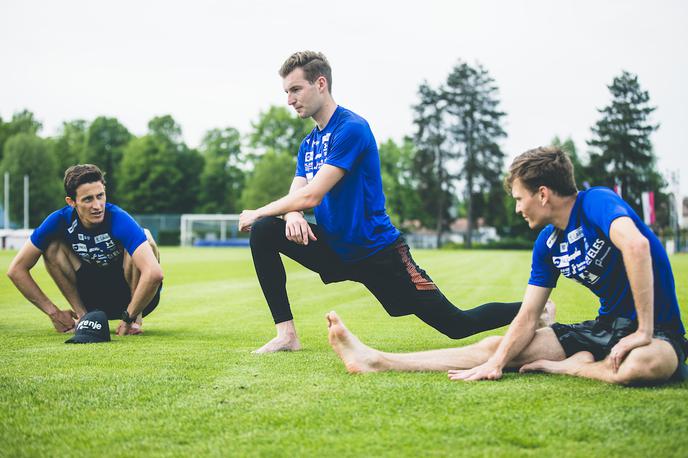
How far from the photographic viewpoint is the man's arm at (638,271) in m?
3.40

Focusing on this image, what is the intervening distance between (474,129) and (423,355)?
67.5m

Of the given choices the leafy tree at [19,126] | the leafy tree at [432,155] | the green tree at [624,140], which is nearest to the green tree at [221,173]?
the leafy tree at [19,126]

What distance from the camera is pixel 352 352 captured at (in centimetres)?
404

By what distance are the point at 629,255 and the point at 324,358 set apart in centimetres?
213

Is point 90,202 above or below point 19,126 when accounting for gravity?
below

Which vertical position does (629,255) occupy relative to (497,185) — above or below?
below

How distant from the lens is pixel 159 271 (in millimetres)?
6023

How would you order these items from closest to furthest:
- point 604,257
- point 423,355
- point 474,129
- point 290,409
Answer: point 290,409
point 604,257
point 423,355
point 474,129

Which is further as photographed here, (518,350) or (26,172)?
(26,172)

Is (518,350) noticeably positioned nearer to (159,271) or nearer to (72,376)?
(72,376)

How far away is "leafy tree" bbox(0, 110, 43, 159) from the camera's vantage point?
81.9 m

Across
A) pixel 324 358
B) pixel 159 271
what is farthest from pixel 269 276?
pixel 159 271

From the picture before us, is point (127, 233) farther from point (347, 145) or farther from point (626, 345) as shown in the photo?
point (626, 345)

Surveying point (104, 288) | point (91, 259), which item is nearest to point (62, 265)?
point (91, 259)
